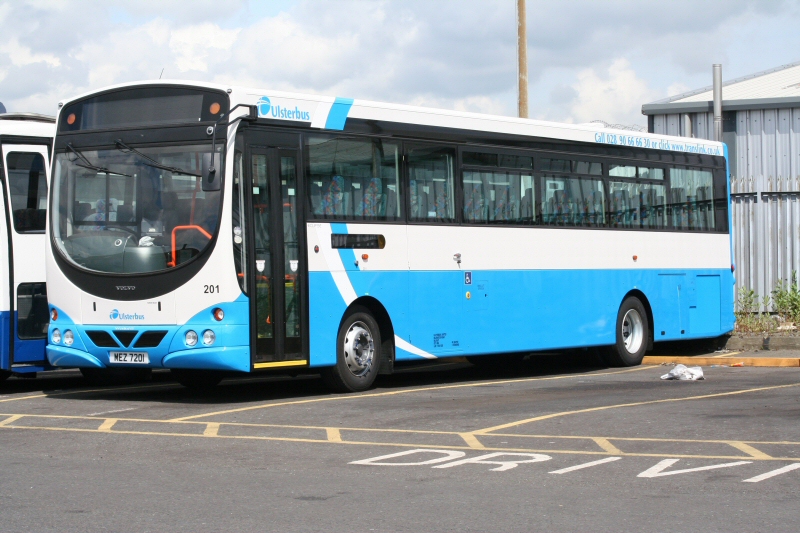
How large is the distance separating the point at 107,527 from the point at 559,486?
9.74ft

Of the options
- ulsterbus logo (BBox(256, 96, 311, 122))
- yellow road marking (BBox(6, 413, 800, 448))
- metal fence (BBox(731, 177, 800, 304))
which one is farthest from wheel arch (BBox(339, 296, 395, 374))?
metal fence (BBox(731, 177, 800, 304))

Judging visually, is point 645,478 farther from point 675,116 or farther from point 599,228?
point 675,116

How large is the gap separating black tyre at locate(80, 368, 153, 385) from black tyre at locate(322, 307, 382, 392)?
11.1ft

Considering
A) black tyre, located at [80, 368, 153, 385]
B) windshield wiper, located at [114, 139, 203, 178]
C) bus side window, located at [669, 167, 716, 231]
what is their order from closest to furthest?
windshield wiper, located at [114, 139, 203, 178] < black tyre, located at [80, 368, 153, 385] < bus side window, located at [669, 167, 716, 231]

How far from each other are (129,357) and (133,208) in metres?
1.62

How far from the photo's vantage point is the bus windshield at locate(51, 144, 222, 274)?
505 inches

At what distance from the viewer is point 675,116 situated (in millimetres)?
29422

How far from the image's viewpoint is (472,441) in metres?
10.1

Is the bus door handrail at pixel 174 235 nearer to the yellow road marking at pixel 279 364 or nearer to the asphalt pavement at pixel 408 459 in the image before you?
the yellow road marking at pixel 279 364

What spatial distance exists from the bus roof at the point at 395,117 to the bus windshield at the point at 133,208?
77cm

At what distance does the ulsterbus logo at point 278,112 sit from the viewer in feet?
43.3

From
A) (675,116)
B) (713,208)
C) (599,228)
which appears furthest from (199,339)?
(675,116)

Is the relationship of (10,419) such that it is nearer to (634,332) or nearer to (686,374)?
(686,374)

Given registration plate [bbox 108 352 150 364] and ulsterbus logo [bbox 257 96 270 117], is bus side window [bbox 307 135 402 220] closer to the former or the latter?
ulsterbus logo [bbox 257 96 270 117]
